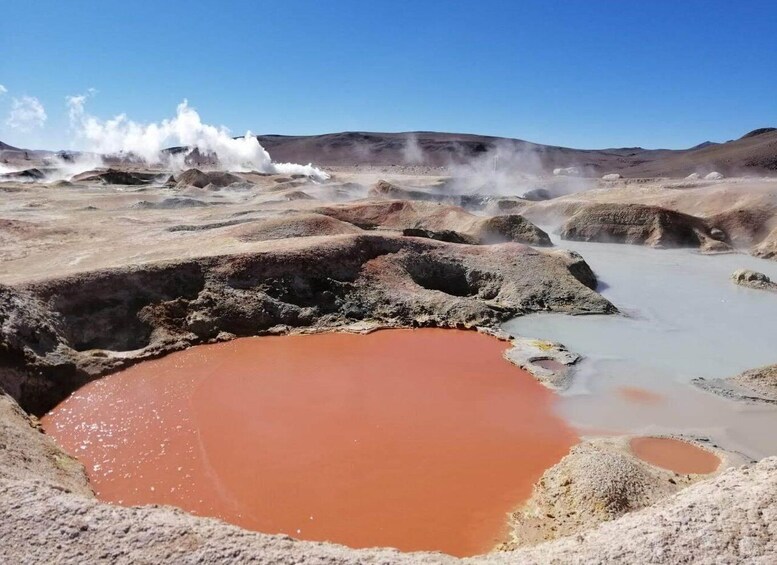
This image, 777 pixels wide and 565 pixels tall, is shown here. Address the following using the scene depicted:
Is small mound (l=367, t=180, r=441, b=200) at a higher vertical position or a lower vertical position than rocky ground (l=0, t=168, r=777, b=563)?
higher

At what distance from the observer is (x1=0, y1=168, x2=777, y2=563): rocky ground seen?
4.50 metres

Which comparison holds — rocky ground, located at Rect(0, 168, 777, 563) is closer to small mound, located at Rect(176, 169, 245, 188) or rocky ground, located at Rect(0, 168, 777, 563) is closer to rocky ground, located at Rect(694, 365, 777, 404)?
rocky ground, located at Rect(694, 365, 777, 404)

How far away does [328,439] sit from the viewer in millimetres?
8141

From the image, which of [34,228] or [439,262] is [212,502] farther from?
[34,228]

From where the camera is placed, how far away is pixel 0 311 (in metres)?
9.59

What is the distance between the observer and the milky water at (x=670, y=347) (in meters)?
9.04

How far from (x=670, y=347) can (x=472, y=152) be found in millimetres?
81375

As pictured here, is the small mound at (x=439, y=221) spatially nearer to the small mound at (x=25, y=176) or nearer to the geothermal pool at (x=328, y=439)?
the geothermal pool at (x=328, y=439)

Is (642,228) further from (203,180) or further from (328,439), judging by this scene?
(203,180)

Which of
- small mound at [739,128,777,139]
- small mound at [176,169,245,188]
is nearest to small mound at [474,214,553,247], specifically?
small mound at [176,169,245,188]

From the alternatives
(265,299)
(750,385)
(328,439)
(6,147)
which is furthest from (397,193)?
(6,147)

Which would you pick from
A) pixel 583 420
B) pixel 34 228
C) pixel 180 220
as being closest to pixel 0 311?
pixel 583 420

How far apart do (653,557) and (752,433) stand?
5.75 m

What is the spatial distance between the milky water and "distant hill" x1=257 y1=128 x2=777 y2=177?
166 feet
